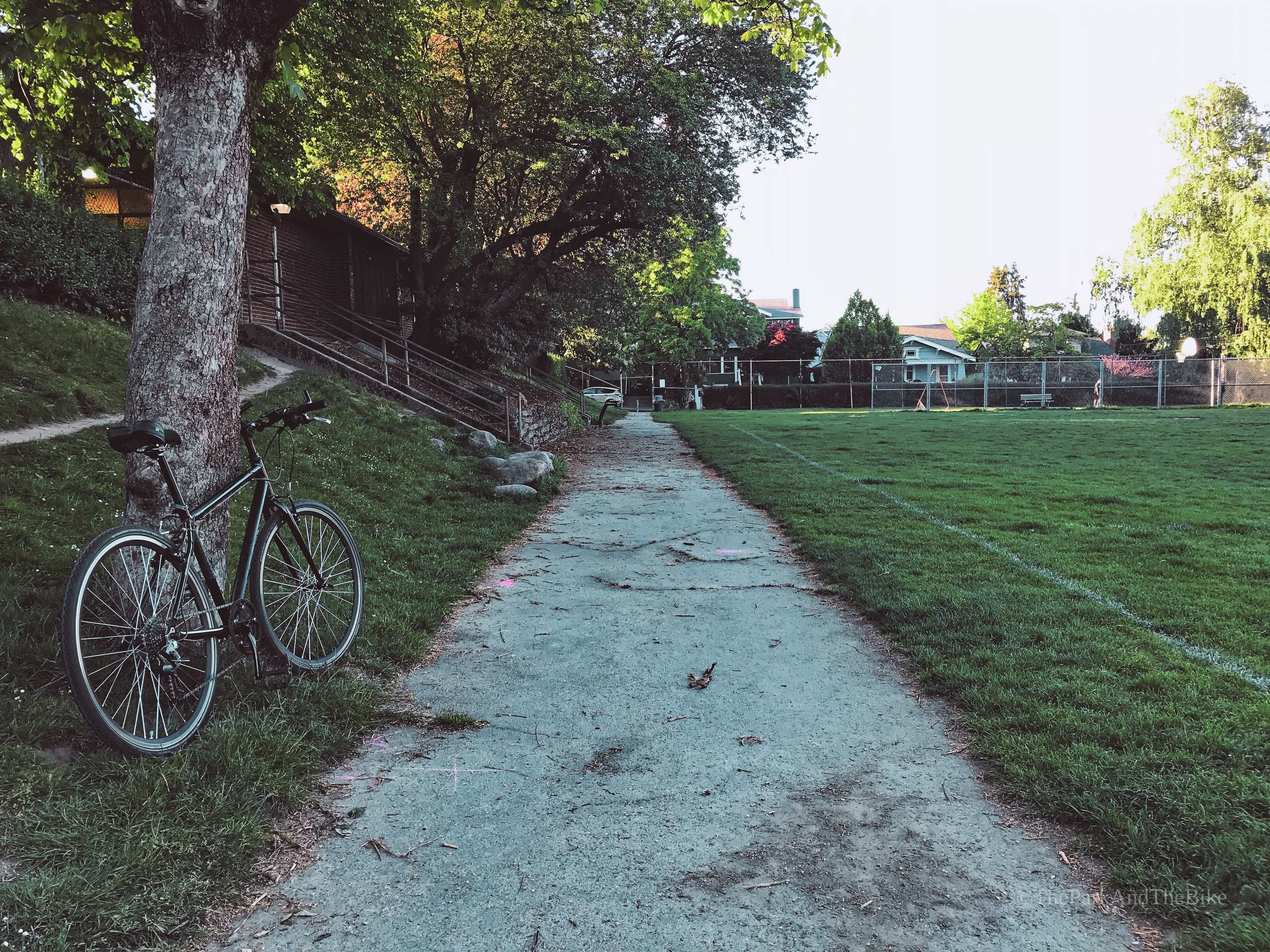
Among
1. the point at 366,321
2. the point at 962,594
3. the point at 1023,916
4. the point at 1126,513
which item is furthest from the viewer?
the point at 366,321

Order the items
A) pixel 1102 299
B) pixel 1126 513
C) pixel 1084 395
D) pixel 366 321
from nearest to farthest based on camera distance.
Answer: pixel 1126 513
pixel 366 321
pixel 1084 395
pixel 1102 299

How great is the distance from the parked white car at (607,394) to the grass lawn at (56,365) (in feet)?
87.9

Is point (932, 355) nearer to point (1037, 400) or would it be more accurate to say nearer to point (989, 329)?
point (989, 329)

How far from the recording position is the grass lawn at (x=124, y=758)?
2158 millimetres

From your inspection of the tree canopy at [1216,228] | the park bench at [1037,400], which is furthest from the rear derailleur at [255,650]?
the tree canopy at [1216,228]

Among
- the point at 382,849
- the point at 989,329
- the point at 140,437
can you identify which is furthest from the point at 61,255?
the point at 989,329

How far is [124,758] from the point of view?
2846 mm

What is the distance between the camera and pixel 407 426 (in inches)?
491

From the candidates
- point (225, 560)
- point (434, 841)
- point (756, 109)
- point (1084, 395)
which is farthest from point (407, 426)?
point (1084, 395)

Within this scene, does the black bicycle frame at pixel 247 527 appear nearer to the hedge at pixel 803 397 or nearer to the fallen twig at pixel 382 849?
the fallen twig at pixel 382 849

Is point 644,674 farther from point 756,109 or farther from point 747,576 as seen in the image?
point 756,109

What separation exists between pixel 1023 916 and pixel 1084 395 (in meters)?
39.9

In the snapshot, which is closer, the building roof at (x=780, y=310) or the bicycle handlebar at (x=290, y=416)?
the bicycle handlebar at (x=290, y=416)

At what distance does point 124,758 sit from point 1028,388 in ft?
133
